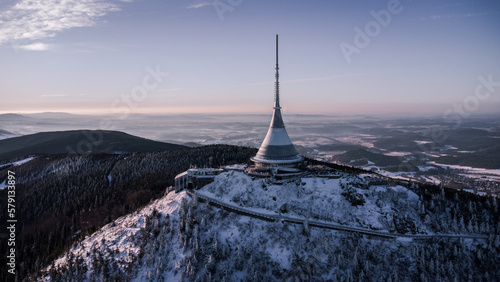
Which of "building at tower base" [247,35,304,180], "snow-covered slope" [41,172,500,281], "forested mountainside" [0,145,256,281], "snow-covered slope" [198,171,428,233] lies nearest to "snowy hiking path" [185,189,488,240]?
"snow-covered slope" [41,172,500,281]

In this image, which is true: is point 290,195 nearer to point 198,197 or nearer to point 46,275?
point 198,197

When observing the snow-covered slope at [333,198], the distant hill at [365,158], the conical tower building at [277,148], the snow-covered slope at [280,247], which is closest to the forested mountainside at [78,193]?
the snow-covered slope at [280,247]

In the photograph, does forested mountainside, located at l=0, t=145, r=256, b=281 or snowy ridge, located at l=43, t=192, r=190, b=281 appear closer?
snowy ridge, located at l=43, t=192, r=190, b=281

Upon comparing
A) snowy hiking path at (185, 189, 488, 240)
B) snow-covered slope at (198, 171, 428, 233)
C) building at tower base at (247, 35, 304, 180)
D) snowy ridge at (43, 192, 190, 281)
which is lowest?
snowy ridge at (43, 192, 190, 281)

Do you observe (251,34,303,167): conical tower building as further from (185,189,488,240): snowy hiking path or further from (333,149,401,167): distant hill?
(333,149,401,167): distant hill

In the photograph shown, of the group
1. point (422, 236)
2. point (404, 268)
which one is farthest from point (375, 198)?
point (404, 268)

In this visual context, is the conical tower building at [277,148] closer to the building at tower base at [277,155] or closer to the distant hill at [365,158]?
the building at tower base at [277,155]
